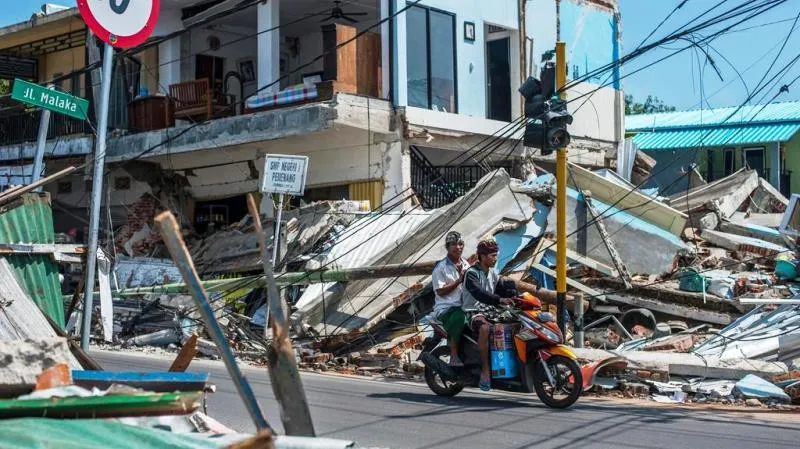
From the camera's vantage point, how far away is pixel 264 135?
21.3m

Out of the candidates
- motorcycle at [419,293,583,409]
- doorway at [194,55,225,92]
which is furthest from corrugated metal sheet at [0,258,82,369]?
doorway at [194,55,225,92]

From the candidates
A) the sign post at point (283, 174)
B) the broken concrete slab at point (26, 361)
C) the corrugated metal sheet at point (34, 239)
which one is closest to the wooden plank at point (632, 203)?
the sign post at point (283, 174)

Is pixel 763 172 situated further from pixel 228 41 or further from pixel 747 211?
pixel 228 41

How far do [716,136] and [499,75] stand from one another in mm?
13443

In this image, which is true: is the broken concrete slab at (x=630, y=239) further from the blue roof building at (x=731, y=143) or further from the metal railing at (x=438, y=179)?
the blue roof building at (x=731, y=143)

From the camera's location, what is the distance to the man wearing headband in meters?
11.0

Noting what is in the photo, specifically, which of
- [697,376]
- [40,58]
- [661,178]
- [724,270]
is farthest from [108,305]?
[661,178]

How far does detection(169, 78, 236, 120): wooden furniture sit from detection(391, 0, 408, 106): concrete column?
3.99 meters

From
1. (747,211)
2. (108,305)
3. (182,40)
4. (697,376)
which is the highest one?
(182,40)

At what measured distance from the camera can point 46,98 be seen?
414 inches

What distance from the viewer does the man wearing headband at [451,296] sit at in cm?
1104

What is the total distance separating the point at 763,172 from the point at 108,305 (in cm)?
2849

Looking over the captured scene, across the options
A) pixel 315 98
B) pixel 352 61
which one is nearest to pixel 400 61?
pixel 352 61

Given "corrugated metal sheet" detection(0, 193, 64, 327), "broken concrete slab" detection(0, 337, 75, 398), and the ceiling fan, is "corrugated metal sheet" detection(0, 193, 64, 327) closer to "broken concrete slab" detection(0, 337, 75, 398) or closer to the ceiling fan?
"broken concrete slab" detection(0, 337, 75, 398)
